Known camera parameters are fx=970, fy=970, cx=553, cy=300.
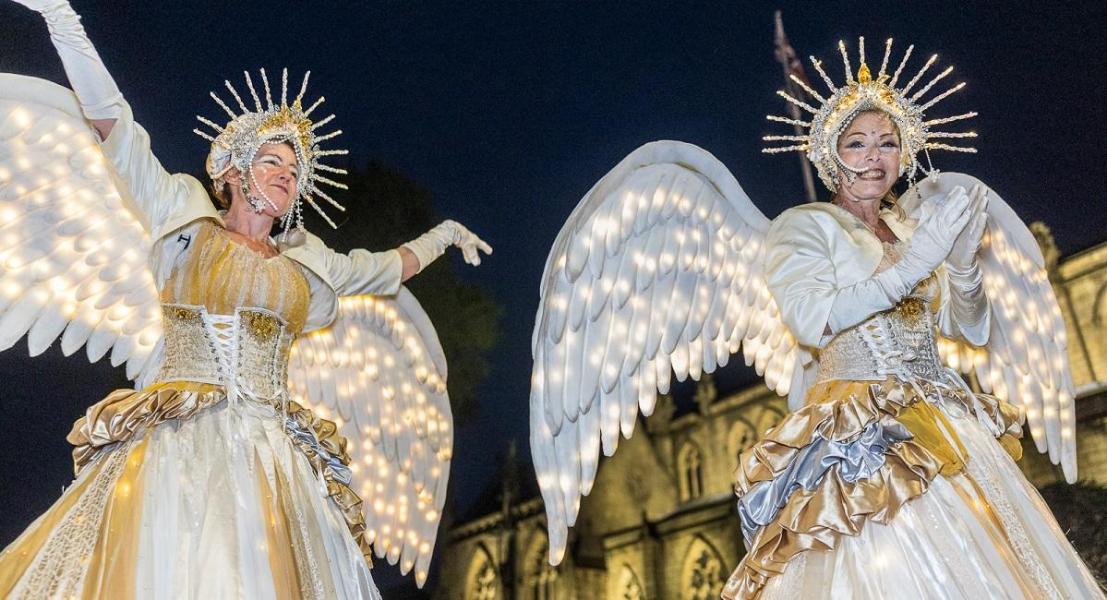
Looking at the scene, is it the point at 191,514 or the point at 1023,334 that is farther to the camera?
the point at 1023,334

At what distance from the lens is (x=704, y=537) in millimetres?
17484

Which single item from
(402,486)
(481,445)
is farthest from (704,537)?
(402,486)

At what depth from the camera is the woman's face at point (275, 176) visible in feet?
11.0

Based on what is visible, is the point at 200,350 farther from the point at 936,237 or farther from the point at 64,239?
the point at 936,237

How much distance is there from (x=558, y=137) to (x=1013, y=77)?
5.27m

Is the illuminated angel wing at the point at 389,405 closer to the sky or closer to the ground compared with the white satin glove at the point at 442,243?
closer to the ground

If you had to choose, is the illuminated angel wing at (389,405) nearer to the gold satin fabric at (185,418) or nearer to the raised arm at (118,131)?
the gold satin fabric at (185,418)

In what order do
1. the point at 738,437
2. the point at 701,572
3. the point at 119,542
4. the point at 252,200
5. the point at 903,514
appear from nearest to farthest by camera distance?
1. the point at 119,542
2. the point at 903,514
3. the point at 252,200
4. the point at 701,572
5. the point at 738,437

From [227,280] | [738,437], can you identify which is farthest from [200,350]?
[738,437]

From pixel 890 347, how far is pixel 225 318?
2149 millimetres

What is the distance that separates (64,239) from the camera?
11.5 feet

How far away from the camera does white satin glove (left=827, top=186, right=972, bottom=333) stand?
289cm

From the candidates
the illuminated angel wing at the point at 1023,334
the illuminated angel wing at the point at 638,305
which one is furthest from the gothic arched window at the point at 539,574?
A: the illuminated angel wing at the point at 1023,334

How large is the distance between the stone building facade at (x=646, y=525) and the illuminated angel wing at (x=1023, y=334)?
13092 mm
